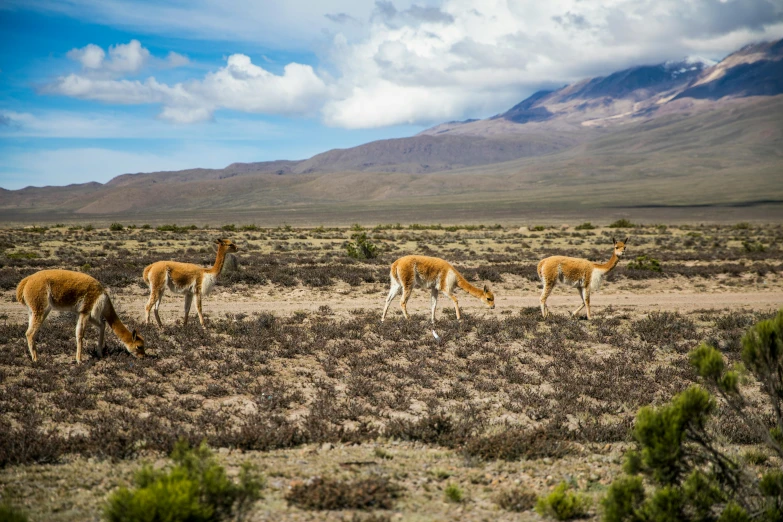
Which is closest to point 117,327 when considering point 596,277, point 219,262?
point 219,262

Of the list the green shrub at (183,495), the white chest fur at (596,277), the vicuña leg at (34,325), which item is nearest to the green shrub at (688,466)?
the green shrub at (183,495)

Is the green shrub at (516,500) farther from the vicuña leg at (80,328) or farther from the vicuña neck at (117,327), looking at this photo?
the vicuña leg at (80,328)

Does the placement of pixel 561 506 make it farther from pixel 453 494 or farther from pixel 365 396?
pixel 365 396

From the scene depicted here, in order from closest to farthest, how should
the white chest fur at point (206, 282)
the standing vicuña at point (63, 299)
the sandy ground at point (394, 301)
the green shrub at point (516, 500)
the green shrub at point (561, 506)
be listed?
the green shrub at point (561, 506)
the green shrub at point (516, 500)
the standing vicuña at point (63, 299)
the white chest fur at point (206, 282)
the sandy ground at point (394, 301)

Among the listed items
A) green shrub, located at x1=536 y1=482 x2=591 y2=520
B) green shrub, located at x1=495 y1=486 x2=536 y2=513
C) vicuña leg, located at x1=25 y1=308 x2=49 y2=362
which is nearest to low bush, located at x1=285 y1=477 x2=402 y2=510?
green shrub, located at x1=495 y1=486 x2=536 y2=513

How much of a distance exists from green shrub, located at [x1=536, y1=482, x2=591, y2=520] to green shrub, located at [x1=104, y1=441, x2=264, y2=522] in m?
2.39

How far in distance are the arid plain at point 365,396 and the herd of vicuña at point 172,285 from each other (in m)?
0.49

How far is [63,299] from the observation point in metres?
8.54

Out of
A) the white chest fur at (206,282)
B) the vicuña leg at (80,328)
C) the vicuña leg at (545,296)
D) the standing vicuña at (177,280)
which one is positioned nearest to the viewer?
the vicuña leg at (80,328)

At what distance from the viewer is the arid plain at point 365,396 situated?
17.8ft

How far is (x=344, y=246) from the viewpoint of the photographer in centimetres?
3253

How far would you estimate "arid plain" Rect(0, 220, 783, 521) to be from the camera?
5.42m

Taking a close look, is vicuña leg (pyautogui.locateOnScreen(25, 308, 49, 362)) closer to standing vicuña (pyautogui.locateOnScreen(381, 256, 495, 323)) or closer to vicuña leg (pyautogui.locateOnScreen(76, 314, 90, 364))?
vicuña leg (pyautogui.locateOnScreen(76, 314, 90, 364))

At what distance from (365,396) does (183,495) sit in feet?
15.0
